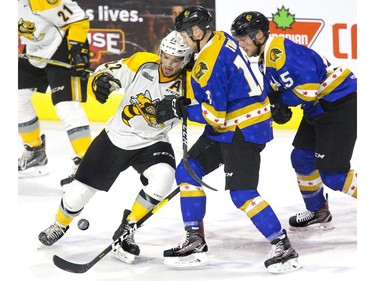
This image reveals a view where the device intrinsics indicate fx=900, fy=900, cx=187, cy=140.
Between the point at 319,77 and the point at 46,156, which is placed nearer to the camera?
the point at 319,77

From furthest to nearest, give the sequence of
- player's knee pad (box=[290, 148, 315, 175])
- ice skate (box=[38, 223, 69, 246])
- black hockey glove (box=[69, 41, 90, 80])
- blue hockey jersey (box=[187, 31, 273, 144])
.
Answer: black hockey glove (box=[69, 41, 90, 80]) < player's knee pad (box=[290, 148, 315, 175]) < ice skate (box=[38, 223, 69, 246]) < blue hockey jersey (box=[187, 31, 273, 144])

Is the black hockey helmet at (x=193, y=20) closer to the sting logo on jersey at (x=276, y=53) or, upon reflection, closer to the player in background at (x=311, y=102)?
the player in background at (x=311, y=102)

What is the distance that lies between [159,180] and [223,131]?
1.01ft

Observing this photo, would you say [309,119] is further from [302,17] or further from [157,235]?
[302,17]

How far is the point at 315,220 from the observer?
3.71m

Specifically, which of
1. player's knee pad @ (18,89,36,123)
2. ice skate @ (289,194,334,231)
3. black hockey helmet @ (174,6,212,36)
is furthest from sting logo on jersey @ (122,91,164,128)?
player's knee pad @ (18,89,36,123)

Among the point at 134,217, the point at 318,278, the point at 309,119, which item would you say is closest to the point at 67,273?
the point at 134,217

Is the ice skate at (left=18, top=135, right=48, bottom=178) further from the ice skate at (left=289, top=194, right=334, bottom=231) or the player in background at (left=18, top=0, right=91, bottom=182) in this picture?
the ice skate at (left=289, top=194, right=334, bottom=231)

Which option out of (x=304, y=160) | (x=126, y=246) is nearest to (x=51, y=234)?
(x=126, y=246)

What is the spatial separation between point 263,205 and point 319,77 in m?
0.61

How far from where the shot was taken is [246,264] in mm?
3248

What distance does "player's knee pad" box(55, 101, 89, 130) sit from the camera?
4.32 meters

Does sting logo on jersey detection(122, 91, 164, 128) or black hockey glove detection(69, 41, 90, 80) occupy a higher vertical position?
black hockey glove detection(69, 41, 90, 80)

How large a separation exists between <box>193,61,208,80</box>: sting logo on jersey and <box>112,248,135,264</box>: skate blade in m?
0.71
